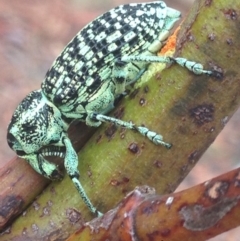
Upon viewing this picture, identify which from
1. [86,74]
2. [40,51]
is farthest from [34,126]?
[40,51]

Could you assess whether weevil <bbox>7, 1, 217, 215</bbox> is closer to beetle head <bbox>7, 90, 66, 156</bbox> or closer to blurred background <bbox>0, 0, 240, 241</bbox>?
beetle head <bbox>7, 90, 66, 156</bbox>

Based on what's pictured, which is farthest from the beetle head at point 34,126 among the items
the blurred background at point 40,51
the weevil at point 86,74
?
the blurred background at point 40,51

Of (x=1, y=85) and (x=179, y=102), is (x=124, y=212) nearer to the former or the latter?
(x=179, y=102)

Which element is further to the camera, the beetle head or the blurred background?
the blurred background

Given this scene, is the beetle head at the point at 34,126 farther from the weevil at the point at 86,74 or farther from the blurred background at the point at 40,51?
the blurred background at the point at 40,51

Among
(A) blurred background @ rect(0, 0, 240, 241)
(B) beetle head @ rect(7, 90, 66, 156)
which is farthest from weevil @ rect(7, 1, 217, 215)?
(A) blurred background @ rect(0, 0, 240, 241)
